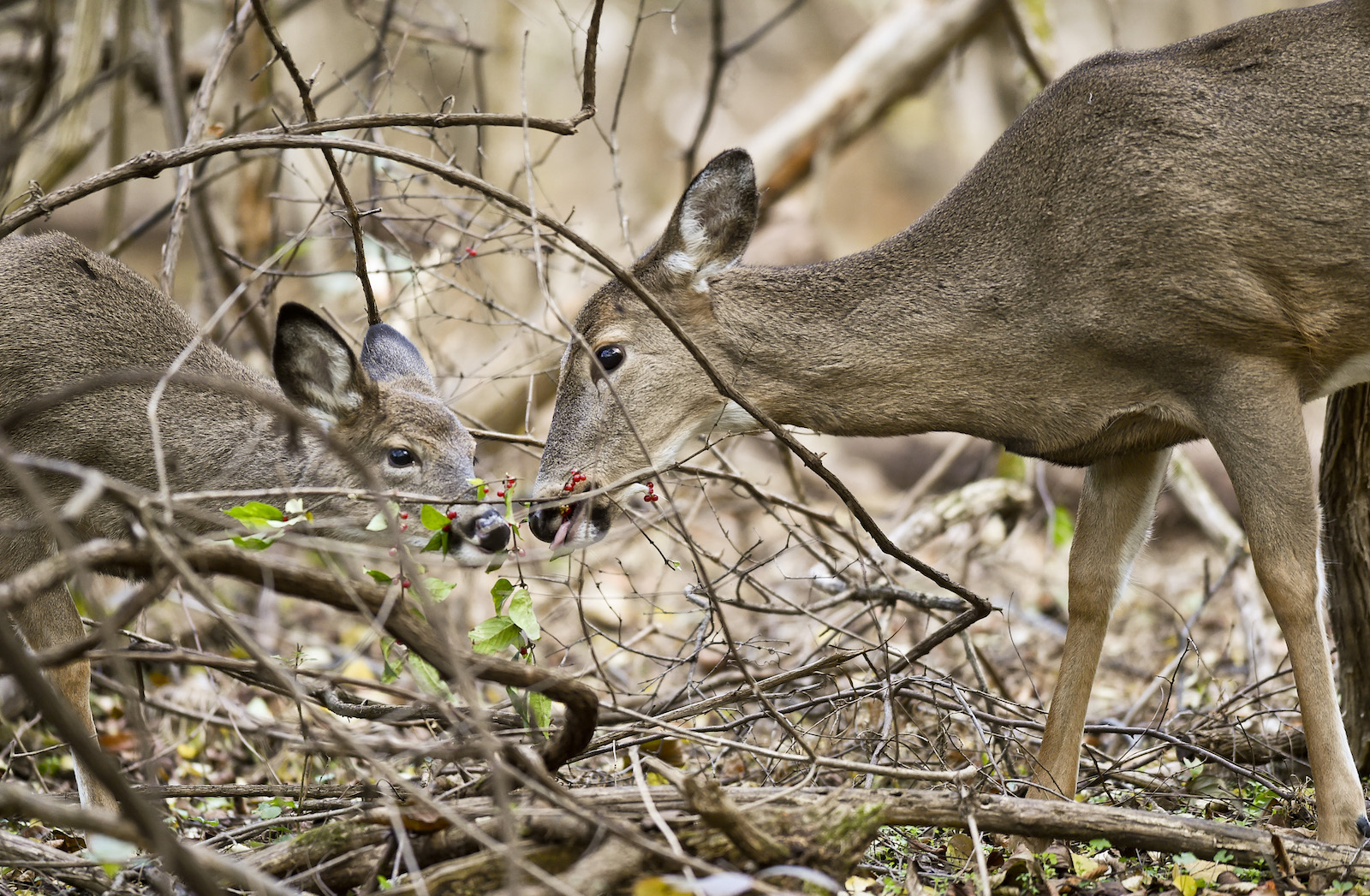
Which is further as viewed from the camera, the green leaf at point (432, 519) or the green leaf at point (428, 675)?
the green leaf at point (432, 519)

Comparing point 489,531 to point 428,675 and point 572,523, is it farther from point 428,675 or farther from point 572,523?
point 428,675

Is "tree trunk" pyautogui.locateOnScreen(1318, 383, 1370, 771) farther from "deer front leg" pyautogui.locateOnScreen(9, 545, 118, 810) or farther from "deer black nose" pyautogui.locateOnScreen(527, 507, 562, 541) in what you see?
"deer front leg" pyautogui.locateOnScreen(9, 545, 118, 810)

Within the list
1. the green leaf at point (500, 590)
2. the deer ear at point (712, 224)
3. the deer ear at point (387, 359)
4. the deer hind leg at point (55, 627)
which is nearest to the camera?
the green leaf at point (500, 590)

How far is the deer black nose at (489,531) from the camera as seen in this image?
5070 millimetres

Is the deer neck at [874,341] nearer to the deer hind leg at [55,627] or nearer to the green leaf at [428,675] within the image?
the green leaf at [428,675]

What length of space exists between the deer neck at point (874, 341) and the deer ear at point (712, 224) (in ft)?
0.47

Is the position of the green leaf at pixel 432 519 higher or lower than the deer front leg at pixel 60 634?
lower

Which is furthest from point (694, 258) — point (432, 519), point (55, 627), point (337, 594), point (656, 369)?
point (55, 627)

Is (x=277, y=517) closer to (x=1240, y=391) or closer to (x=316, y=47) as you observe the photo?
(x=1240, y=391)

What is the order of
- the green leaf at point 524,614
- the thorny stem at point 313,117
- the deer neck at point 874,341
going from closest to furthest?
the green leaf at point 524,614 → the thorny stem at point 313,117 → the deer neck at point 874,341

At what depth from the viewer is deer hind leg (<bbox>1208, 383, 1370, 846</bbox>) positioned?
14.4 ft

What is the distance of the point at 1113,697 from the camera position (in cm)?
714

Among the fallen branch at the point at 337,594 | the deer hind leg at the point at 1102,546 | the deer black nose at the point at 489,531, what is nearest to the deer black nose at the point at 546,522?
the deer black nose at the point at 489,531

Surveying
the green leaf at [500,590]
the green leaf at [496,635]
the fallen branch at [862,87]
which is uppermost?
the fallen branch at [862,87]
